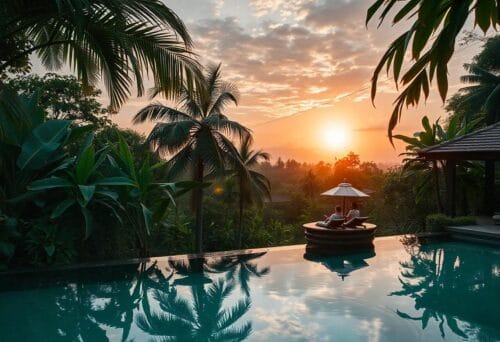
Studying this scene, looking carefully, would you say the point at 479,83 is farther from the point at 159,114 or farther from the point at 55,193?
the point at 55,193

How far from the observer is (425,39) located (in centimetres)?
197

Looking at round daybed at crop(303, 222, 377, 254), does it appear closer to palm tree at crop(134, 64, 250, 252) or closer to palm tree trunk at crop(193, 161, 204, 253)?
palm tree at crop(134, 64, 250, 252)

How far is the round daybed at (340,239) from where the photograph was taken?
9469 millimetres

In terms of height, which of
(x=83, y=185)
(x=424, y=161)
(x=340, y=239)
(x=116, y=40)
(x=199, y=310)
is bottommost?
(x=199, y=310)

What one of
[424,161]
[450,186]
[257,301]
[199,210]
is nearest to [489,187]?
[450,186]

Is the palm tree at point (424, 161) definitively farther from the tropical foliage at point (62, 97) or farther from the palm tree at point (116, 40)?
the tropical foliage at point (62, 97)

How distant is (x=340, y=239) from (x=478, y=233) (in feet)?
13.1

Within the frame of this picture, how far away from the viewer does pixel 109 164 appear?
765 cm

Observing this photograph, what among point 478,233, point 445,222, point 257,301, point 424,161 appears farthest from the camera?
point 424,161

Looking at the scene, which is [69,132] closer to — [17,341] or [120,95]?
[120,95]

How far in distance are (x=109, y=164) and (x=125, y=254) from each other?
194cm

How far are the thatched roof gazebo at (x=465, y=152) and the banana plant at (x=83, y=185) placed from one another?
919 centimetres

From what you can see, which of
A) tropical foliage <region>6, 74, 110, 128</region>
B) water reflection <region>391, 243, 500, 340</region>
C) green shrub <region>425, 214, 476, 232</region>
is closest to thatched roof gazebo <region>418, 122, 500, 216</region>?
green shrub <region>425, 214, 476, 232</region>

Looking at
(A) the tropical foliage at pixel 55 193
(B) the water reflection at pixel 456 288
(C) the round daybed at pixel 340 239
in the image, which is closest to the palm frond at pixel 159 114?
(A) the tropical foliage at pixel 55 193
